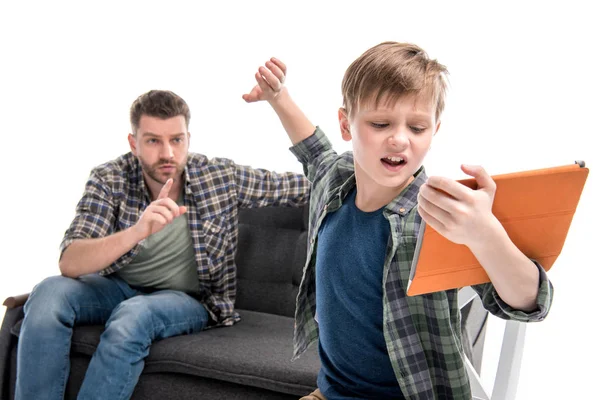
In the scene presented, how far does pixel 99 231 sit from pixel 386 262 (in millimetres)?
1342

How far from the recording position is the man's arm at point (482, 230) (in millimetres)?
924

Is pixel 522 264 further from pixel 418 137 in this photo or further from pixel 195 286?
pixel 195 286

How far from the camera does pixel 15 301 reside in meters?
2.28

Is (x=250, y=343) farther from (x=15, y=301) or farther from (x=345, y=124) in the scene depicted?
(x=345, y=124)

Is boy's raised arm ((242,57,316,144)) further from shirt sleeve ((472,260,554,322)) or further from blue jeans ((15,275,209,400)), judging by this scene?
blue jeans ((15,275,209,400))

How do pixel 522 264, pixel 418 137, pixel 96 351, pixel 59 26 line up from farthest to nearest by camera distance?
pixel 59 26
pixel 96 351
pixel 418 137
pixel 522 264

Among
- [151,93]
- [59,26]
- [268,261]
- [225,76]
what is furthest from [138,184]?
[59,26]

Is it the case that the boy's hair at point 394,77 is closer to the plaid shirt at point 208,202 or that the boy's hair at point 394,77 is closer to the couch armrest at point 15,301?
the plaid shirt at point 208,202

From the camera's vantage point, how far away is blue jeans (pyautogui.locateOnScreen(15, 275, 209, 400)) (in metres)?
1.99

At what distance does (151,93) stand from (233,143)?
0.61m

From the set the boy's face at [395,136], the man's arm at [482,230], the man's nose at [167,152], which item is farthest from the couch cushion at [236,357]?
the man's arm at [482,230]

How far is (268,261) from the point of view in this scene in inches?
101

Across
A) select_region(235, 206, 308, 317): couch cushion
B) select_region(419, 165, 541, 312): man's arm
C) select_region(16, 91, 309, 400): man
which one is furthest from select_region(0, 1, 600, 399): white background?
select_region(419, 165, 541, 312): man's arm

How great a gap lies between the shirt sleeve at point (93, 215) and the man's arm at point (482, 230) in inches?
61.9
